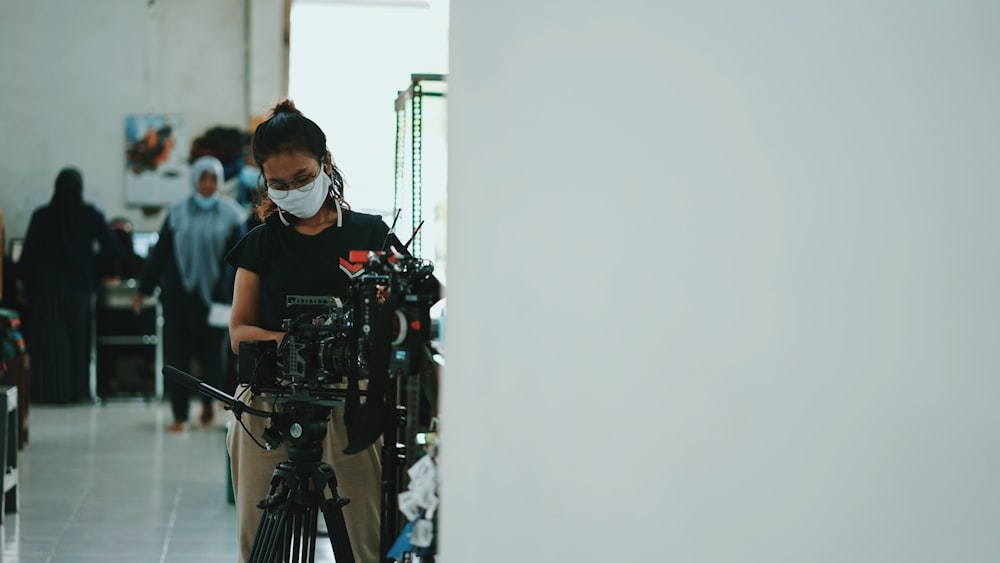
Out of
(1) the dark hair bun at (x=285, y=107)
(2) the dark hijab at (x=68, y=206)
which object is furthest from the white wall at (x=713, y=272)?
(2) the dark hijab at (x=68, y=206)

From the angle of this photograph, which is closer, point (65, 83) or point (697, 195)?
point (697, 195)

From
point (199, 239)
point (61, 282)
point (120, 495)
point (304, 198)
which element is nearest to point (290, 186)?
point (304, 198)

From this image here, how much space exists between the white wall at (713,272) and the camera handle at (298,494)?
1.55 ft

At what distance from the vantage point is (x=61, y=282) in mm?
7691

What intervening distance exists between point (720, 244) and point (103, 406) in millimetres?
6786

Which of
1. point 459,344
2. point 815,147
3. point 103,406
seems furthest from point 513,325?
point 103,406

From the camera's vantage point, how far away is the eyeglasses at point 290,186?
2.48 meters

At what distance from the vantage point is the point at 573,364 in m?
1.84

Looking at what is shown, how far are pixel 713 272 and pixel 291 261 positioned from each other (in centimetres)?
110

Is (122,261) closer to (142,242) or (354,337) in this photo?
(142,242)

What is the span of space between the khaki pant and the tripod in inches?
9.0

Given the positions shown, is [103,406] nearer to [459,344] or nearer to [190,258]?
[190,258]

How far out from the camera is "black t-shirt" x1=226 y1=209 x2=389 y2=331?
2559 mm

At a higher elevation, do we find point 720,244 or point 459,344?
point 720,244
